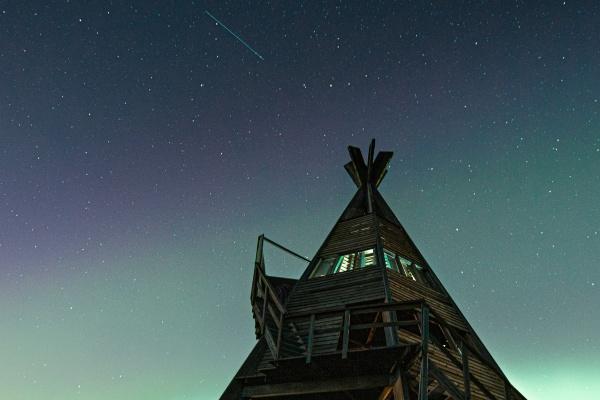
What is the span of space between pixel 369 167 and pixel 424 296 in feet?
27.8

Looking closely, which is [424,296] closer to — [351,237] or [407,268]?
[407,268]

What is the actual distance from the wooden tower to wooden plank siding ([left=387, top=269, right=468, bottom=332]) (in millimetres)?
39

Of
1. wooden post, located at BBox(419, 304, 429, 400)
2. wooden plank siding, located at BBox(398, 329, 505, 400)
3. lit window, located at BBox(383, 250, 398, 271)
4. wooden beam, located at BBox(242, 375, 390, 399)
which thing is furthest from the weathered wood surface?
wooden post, located at BBox(419, 304, 429, 400)

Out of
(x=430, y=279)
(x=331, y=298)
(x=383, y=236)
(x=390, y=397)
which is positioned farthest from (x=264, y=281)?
(x=430, y=279)

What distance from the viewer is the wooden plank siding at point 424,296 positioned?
12.2m

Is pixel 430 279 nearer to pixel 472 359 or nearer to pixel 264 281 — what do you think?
pixel 472 359

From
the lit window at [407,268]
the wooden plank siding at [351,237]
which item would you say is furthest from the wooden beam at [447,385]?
the wooden plank siding at [351,237]

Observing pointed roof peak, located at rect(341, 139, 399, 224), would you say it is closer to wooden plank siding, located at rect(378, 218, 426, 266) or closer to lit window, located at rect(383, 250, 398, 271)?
wooden plank siding, located at rect(378, 218, 426, 266)

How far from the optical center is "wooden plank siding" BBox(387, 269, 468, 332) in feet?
39.9

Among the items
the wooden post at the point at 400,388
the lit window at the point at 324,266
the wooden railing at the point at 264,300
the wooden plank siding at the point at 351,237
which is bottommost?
the wooden post at the point at 400,388

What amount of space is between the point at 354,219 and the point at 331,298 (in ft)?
16.0

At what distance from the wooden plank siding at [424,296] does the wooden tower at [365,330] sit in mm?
39

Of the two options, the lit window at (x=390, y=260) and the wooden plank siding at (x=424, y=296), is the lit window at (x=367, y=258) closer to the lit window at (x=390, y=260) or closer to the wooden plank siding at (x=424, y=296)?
the lit window at (x=390, y=260)

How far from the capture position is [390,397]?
1100 centimetres
